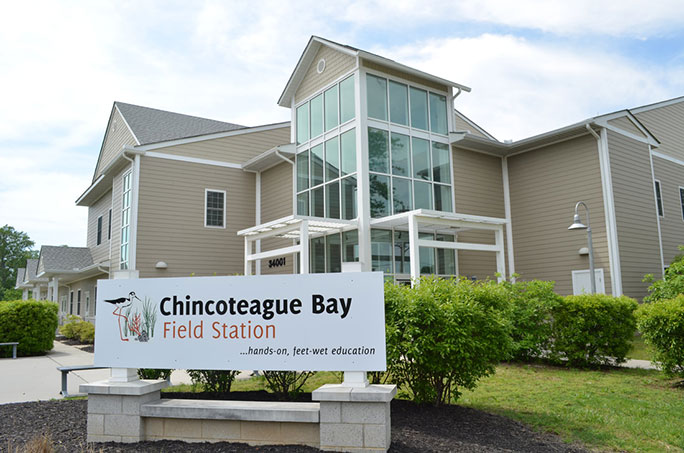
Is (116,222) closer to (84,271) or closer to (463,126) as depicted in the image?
(84,271)

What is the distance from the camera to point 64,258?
74.6 feet

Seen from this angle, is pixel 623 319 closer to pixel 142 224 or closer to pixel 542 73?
pixel 542 73

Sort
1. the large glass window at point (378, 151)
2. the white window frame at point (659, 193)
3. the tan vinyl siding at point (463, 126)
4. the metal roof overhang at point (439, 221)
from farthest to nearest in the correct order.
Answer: the tan vinyl siding at point (463, 126)
the white window frame at point (659, 193)
the large glass window at point (378, 151)
the metal roof overhang at point (439, 221)

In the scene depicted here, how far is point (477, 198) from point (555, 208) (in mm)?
2476

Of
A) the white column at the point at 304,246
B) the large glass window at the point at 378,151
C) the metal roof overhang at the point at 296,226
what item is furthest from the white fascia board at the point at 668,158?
the white column at the point at 304,246

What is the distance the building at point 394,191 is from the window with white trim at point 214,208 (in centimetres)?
5

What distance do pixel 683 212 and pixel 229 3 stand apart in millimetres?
17816

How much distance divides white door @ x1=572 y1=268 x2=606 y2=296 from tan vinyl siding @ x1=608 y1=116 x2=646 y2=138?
4.62m

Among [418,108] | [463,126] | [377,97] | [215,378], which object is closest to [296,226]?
[377,97]

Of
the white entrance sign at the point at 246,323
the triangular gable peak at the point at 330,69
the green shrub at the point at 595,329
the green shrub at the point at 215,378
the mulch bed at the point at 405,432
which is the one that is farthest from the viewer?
the triangular gable peak at the point at 330,69

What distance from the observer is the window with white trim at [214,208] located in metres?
18.6

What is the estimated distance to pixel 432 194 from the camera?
15961mm

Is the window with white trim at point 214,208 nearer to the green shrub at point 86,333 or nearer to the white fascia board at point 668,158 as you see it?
the green shrub at point 86,333

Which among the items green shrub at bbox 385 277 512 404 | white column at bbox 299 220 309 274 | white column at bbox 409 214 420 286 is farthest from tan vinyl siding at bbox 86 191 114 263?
green shrub at bbox 385 277 512 404
